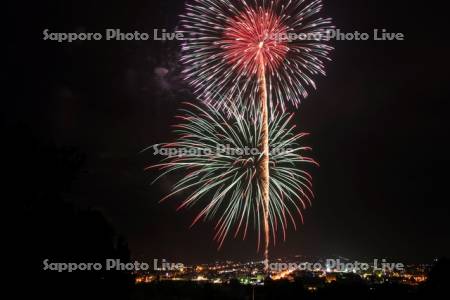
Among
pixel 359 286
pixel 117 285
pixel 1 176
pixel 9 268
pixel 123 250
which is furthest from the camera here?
pixel 359 286

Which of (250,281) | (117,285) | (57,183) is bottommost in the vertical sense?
(250,281)

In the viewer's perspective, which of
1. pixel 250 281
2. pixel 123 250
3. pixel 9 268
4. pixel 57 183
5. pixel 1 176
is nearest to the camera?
pixel 9 268

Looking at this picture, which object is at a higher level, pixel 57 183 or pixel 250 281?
pixel 57 183

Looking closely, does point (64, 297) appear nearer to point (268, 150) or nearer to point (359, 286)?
point (268, 150)

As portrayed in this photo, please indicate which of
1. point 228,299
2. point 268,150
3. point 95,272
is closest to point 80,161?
point 95,272

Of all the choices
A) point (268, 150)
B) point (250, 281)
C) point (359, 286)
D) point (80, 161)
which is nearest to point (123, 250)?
point (80, 161)

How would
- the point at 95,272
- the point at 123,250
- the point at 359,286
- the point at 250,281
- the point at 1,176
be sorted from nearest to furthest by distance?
the point at 1,176
the point at 95,272
the point at 123,250
the point at 359,286
the point at 250,281

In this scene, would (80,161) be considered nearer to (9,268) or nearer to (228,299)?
(9,268)

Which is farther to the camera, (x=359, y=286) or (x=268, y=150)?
(x=359, y=286)

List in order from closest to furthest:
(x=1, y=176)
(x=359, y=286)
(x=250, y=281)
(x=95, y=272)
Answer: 1. (x=1, y=176)
2. (x=95, y=272)
3. (x=359, y=286)
4. (x=250, y=281)
